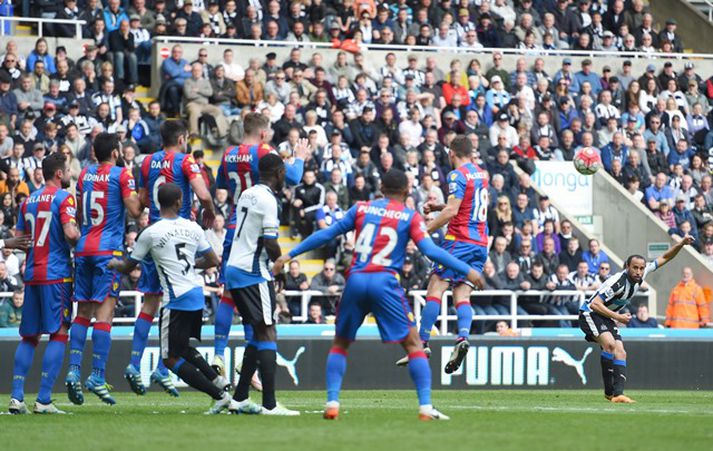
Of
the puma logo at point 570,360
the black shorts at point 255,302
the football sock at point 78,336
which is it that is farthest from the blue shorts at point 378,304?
the puma logo at point 570,360

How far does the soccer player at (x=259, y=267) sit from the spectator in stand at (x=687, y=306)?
46.8 ft

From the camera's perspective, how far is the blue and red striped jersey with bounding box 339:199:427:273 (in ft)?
40.5

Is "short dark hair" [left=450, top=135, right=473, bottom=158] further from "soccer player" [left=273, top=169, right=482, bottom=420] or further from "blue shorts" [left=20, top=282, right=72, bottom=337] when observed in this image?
"blue shorts" [left=20, top=282, right=72, bottom=337]

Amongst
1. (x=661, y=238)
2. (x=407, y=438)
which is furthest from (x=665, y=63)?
(x=407, y=438)

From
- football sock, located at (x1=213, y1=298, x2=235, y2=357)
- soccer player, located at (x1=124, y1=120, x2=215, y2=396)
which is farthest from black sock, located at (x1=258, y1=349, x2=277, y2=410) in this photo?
soccer player, located at (x1=124, y1=120, x2=215, y2=396)

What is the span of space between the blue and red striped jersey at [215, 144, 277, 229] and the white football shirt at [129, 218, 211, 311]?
1.30m

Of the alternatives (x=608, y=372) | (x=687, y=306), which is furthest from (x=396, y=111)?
(x=608, y=372)

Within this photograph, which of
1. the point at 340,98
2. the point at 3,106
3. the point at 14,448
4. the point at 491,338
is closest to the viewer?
the point at 14,448

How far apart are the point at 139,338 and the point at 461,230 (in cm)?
387

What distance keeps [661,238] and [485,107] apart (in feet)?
14.5

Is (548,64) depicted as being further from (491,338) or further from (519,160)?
(491,338)

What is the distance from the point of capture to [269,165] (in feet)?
43.2

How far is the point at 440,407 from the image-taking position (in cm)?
1555

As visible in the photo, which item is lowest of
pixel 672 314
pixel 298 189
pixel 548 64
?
pixel 672 314
